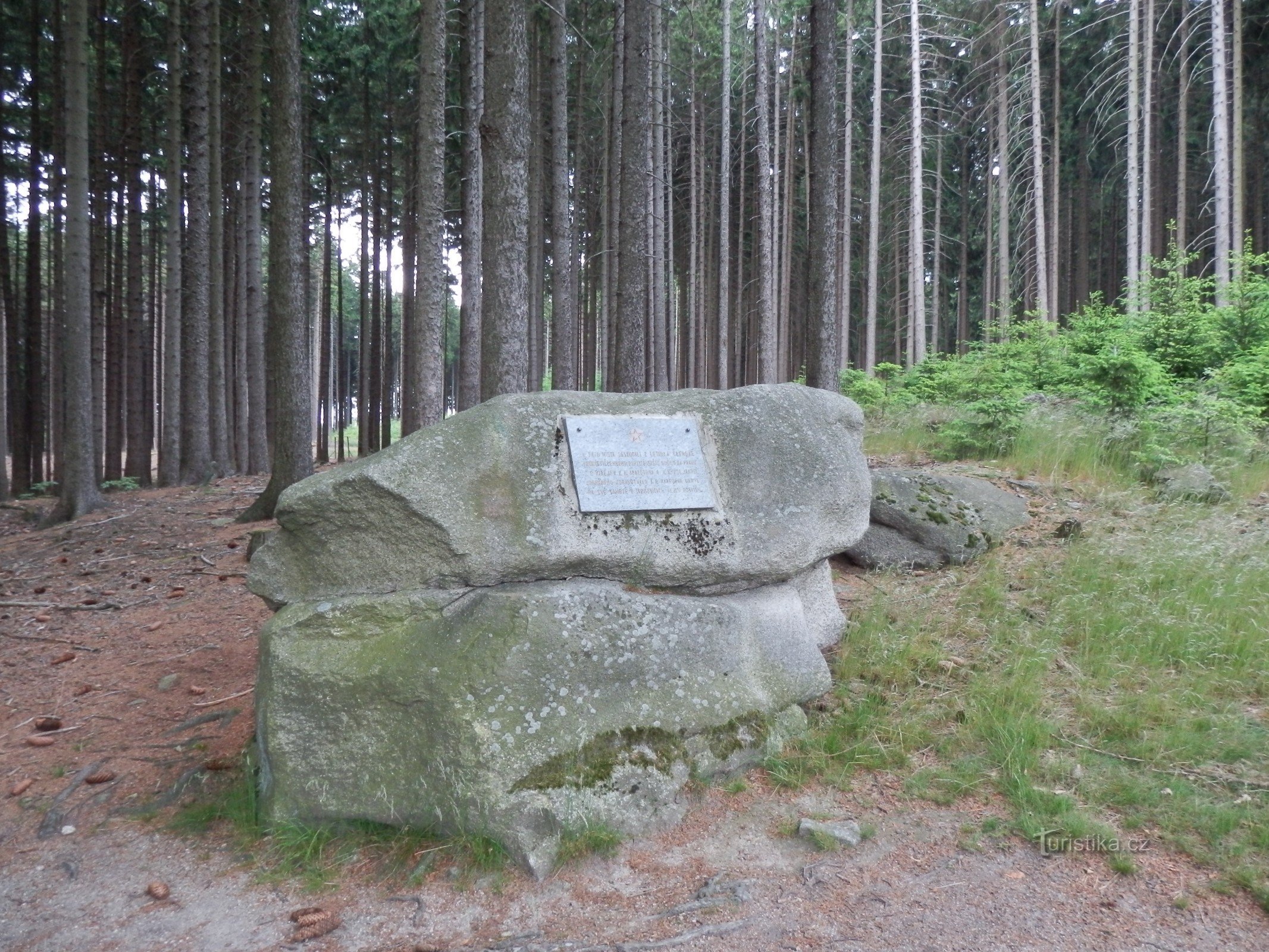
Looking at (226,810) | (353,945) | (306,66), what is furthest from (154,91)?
(353,945)

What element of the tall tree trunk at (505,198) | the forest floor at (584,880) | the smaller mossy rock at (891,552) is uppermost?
the tall tree trunk at (505,198)

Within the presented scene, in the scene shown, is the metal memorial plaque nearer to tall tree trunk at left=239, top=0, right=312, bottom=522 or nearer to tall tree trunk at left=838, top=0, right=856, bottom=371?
tall tree trunk at left=239, top=0, right=312, bottom=522

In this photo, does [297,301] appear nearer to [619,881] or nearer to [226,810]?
[226,810]

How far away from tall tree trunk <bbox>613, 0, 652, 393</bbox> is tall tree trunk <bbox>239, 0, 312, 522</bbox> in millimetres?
3744

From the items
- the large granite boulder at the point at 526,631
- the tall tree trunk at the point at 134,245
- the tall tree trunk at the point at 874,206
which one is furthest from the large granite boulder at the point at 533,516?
the tall tree trunk at the point at 874,206

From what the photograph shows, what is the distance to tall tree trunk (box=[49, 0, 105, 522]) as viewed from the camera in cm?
934

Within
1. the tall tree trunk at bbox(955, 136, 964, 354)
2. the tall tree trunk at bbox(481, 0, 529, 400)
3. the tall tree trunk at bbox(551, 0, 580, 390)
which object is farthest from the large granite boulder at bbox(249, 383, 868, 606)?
the tall tree trunk at bbox(955, 136, 964, 354)

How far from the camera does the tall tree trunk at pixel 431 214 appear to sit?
30.1 ft

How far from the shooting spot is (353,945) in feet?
9.45

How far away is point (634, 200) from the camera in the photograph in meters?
9.38

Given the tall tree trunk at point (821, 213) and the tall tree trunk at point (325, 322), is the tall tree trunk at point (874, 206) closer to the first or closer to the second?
the tall tree trunk at point (821, 213)

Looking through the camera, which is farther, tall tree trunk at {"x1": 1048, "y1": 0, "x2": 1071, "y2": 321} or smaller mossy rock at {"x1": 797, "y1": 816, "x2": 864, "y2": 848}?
tall tree trunk at {"x1": 1048, "y1": 0, "x2": 1071, "y2": 321}

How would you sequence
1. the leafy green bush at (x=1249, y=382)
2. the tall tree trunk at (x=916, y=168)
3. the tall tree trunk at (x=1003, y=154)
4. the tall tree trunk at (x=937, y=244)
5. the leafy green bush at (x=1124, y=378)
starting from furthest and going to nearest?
the tall tree trunk at (x=937, y=244)
the tall tree trunk at (x=1003, y=154)
the tall tree trunk at (x=916, y=168)
the leafy green bush at (x=1249, y=382)
the leafy green bush at (x=1124, y=378)

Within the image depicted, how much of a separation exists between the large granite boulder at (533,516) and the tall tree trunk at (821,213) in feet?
16.1
